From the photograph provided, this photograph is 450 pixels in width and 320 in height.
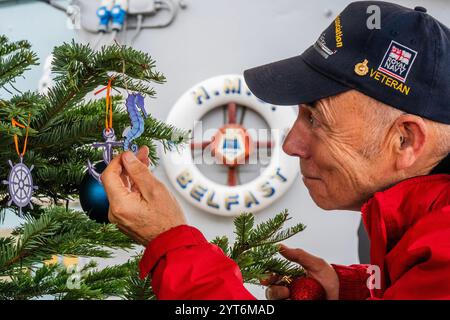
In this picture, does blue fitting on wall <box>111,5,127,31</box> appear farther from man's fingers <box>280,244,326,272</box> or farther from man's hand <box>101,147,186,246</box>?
man's hand <box>101,147,186,246</box>

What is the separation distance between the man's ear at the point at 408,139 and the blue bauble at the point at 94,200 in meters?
0.33

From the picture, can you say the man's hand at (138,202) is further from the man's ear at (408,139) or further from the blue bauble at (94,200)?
the man's ear at (408,139)

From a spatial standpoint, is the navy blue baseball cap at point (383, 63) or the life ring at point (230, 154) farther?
the life ring at point (230, 154)

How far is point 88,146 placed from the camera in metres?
0.73

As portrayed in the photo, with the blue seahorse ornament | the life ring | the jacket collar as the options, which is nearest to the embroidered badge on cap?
the jacket collar

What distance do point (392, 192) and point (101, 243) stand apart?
1.03 ft

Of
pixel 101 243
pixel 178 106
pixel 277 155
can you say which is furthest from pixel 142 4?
pixel 101 243

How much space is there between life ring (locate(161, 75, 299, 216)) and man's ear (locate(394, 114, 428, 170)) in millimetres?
1996

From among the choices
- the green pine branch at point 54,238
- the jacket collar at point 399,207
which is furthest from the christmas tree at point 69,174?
the jacket collar at point 399,207

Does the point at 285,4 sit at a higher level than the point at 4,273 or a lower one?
higher

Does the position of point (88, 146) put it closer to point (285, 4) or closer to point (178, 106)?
point (178, 106)

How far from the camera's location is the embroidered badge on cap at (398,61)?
621mm

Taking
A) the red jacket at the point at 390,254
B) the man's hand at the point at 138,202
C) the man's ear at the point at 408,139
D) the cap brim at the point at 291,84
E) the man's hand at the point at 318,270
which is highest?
the cap brim at the point at 291,84

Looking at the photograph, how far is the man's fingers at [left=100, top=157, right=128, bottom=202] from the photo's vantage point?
529 millimetres
